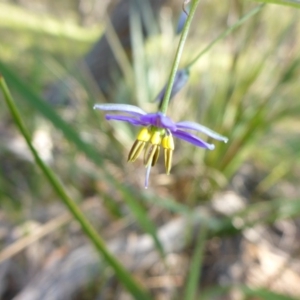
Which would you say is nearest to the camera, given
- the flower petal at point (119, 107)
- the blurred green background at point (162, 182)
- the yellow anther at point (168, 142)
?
the flower petal at point (119, 107)

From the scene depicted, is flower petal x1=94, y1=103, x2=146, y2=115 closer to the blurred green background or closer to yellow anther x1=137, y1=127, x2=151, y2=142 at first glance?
yellow anther x1=137, y1=127, x2=151, y2=142

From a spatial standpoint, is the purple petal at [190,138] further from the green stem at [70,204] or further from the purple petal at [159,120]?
the green stem at [70,204]

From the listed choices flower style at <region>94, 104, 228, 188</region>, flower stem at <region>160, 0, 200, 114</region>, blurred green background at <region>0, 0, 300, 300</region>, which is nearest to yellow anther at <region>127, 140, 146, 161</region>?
flower style at <region>94, 104, 228, 188</region>

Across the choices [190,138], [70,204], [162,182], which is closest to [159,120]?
[190,138]

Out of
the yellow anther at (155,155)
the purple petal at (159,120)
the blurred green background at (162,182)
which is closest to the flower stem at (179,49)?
the purple petal at (159,120)

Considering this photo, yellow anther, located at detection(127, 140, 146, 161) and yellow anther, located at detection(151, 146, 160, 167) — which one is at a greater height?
yellow anther, located at detection(127, 140, 146, 161)

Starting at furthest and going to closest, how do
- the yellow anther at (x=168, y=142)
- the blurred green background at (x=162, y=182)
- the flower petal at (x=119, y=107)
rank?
the blurred green background at (x=162, y=182) < the yellow anther at (x=168, y=142) < the flower petal at (x=119, y=107)
